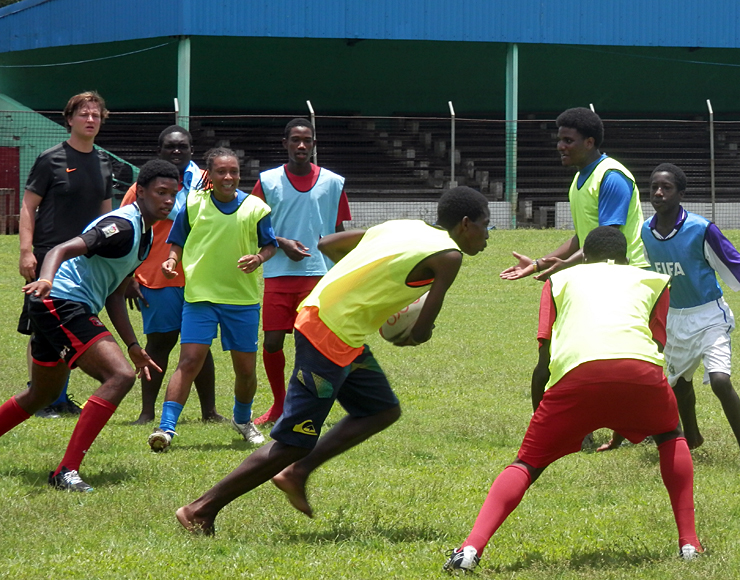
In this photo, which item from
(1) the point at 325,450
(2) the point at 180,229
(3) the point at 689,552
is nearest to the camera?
(3) the point at 689,552

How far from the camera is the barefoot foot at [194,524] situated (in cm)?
486

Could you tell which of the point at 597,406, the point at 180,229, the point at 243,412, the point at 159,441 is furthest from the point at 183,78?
the point at 597,406

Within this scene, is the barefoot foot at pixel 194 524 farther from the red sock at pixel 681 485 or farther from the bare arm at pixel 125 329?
the red sock at pixel 681 485

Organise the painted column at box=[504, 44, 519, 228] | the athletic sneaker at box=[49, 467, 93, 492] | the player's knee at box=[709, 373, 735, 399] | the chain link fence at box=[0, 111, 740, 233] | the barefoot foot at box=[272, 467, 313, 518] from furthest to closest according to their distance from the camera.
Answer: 1. the painted column at box=[504, 44, 519, 228]
2. the chain link fence at box=[0, 111, 740, 233]
3. the player's knee at box=[709, 373, 735, 399]
4. the athletic sneaker at box=[49, 467, 93, 492]
5. the barefoot foot at box=[272, 467, 313, 518]

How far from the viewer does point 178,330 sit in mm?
7871

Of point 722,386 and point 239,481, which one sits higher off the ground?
point 722,386

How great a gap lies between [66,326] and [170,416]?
1268 mm

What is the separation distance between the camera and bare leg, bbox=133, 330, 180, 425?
775 centimetres

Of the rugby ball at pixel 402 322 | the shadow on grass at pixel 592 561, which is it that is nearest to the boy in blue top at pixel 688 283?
the shadow on grass at pixel 592 561

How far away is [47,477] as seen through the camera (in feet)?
19.7

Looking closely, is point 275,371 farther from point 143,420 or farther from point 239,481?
point 239,481

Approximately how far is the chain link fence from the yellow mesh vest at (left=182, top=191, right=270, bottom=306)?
15.5 m

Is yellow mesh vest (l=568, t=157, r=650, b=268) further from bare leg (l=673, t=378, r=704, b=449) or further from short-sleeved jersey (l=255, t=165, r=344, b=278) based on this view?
short-sleeved jersey (l=255, t=165, r=344, b=278)

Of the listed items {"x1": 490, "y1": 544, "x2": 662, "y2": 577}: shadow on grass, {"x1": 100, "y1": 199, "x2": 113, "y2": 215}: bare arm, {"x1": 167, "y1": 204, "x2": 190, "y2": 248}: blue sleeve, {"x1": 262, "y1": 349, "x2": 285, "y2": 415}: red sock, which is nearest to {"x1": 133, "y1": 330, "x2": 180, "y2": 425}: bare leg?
{"x1": 262, "y1": 349, "x2": 285, "y2": 415}: red sock
